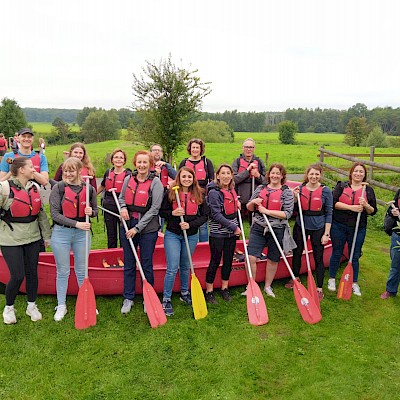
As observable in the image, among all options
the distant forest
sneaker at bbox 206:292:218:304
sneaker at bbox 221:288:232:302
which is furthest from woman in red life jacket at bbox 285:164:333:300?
the distant forest

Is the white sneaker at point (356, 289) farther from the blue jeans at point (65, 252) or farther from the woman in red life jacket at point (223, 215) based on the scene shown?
the blue jeans at point (65, 252)

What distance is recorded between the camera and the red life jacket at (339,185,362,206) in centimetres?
468

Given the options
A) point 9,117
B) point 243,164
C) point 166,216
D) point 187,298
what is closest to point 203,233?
point 243,164

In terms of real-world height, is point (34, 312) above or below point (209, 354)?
above

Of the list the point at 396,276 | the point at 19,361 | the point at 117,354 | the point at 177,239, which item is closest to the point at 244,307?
the point at 177,239

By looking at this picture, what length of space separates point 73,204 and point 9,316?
56.4 inches

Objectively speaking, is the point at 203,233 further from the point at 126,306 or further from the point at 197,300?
the point at 126,306

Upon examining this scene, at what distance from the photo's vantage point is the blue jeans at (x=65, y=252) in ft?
13.3

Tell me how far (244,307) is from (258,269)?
1.99 ft

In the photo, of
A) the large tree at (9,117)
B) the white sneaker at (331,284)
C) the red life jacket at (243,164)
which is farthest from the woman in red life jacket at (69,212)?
the large tree at (9,117)

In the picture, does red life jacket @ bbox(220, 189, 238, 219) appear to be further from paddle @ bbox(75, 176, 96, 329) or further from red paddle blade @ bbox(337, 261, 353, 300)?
red paddle blade @ bbox(337, 261, 353, 300)

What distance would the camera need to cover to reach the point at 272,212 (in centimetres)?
450

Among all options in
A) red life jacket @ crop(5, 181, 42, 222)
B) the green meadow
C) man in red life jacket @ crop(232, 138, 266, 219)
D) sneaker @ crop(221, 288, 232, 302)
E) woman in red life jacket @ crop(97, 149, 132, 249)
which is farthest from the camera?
man in red life jacket @ crop(232, 138, 266, 219)

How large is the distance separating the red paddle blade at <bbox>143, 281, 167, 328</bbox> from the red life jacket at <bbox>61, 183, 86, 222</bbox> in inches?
41.3
